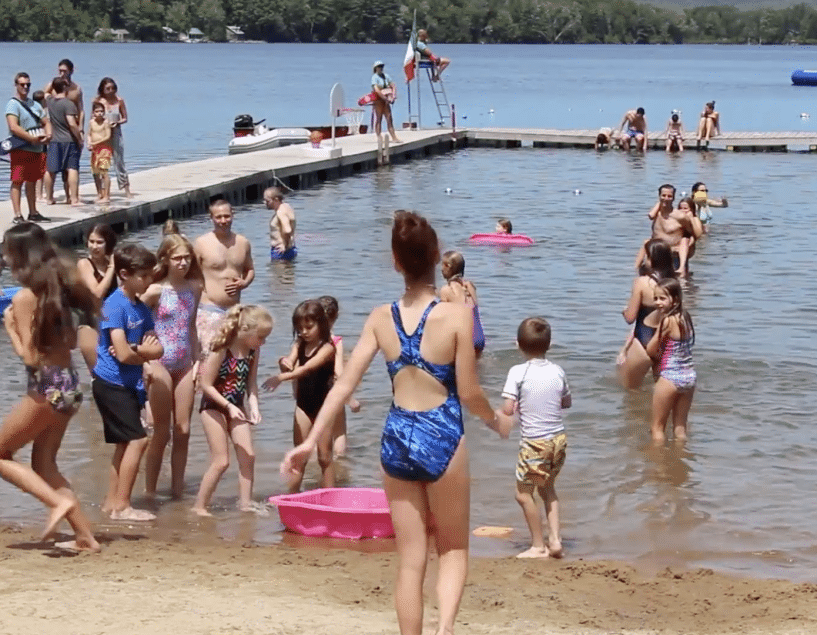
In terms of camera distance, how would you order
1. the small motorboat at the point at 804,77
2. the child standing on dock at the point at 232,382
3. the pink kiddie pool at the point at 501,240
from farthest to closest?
1. the small motorboat at the point at 804,77
2. the pink kiddie pool at the point at 501,240
3. the child standing on dock at the point at 232,382

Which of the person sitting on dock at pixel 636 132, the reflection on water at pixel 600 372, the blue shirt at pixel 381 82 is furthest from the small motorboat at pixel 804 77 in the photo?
the reflection on water at pixel 600 372

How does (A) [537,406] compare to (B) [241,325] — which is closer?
(A) [537,406]

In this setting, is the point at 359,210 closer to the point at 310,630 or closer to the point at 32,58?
the point at 310,630

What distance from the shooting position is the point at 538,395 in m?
7.07

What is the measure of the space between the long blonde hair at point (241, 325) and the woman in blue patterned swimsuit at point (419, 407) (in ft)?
7.69

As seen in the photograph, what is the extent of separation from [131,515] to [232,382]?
1020mm

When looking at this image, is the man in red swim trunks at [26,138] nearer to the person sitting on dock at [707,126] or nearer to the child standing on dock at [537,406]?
the child standing on dock at [537,406]

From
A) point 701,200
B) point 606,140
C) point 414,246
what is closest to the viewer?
point 414,246

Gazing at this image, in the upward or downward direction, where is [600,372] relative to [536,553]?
Result: downward

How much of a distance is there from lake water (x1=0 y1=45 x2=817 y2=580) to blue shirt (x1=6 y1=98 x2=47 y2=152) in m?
1.66

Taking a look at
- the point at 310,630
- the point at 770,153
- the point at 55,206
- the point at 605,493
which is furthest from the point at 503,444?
the point at 770,153

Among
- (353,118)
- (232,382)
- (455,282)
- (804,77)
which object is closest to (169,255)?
(232,382)

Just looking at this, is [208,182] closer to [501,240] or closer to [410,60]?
[501,240]

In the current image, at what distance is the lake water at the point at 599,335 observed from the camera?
828 cm
